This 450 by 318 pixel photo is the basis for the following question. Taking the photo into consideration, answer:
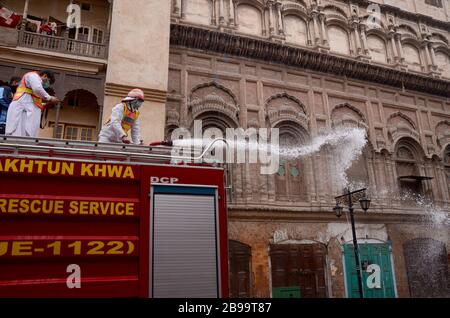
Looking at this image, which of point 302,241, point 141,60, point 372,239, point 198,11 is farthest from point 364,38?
point 141,60

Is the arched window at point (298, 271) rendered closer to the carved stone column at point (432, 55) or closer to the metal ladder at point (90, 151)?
the metal ladder at point (90, 151)

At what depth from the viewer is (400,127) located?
17.2 metres

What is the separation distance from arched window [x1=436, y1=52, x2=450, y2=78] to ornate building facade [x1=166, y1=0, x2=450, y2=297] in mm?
964

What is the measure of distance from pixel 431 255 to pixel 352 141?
6129 millimetres

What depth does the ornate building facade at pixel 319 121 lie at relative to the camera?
43.1 ft

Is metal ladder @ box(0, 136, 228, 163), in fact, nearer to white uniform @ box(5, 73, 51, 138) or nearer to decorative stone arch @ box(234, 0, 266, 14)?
white uniform @ box(5, 73, 51, 138)

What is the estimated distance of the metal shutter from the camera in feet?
14.3

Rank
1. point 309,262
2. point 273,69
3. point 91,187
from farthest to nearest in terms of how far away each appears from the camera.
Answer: point 273,69, point 309,262, point 91,187

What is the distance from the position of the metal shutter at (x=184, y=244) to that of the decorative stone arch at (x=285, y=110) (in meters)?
10.3

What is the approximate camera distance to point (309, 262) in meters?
13.2

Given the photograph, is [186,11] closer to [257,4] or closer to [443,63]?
[257,4]
